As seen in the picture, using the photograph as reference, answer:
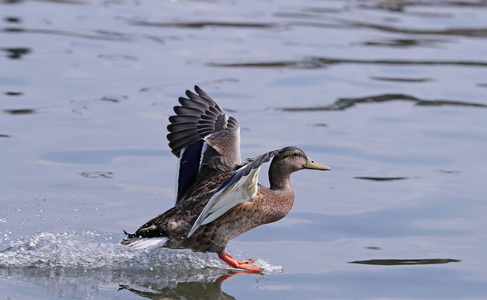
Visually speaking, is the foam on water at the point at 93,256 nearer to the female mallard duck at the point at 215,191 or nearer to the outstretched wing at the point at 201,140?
the female mallard duck at the point at 215,191

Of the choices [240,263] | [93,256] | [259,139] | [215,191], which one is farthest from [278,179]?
[259,139]

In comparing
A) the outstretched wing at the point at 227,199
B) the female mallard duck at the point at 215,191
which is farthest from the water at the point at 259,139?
the outstretched wing at the point at 227,199

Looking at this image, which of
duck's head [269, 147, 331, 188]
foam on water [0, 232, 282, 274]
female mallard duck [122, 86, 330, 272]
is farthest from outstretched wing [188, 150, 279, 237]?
duck's head [269, 147, 331, 188]

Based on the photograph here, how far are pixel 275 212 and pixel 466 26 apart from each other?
1047 cm

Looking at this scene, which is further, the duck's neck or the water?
the duck's neck

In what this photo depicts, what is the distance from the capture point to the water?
235 inches

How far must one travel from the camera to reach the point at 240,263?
609 cm

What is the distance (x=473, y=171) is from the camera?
27.5ft

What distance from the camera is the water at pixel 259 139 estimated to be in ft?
19.6

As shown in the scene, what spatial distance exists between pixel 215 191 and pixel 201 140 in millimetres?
691

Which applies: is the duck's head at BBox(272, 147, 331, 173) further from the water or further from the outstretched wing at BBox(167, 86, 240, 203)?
the water

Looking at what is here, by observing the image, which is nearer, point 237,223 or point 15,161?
point 237,223

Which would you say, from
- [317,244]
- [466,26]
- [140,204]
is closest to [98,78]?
[140,204]

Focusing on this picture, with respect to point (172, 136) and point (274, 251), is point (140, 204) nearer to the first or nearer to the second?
point (172, 136)
